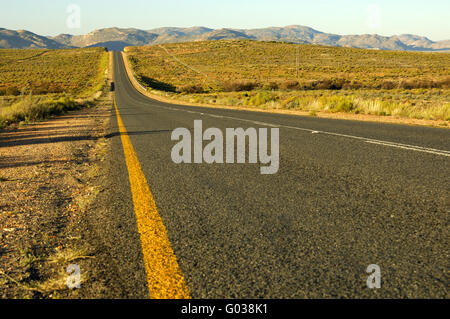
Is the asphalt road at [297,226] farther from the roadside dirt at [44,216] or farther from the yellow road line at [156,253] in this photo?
the roadside dirt at [44,216]

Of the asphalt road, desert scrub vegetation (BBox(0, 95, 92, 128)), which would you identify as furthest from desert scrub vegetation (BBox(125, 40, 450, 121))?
desert scrub vegetation (BBox(0, 95, 92, 128))

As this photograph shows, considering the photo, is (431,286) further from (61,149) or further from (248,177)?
(61,149)

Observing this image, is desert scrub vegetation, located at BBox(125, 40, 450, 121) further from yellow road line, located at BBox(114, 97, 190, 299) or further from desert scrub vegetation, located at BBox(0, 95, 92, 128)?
desert scrub vegetation, located at BBox(0, 95, 92, 128)

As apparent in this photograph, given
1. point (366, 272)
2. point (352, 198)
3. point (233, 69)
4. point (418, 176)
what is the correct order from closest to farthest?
1. point (366, 272)
2. point (352, 198)
3. point (418, 176)
4. point (233, 69)

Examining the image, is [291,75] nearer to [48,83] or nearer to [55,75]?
[48,83]

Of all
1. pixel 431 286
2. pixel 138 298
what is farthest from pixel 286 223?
pixel 138 298

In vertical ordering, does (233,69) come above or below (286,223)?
above

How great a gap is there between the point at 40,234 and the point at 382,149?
16.7 ft

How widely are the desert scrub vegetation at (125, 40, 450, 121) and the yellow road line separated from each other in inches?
440

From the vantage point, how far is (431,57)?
74.2 m

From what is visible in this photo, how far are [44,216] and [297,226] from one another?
2.50 m

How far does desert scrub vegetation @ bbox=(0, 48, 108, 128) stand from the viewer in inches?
628

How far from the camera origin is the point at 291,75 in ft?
190

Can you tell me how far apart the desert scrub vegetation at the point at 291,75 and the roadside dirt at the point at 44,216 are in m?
11.3
